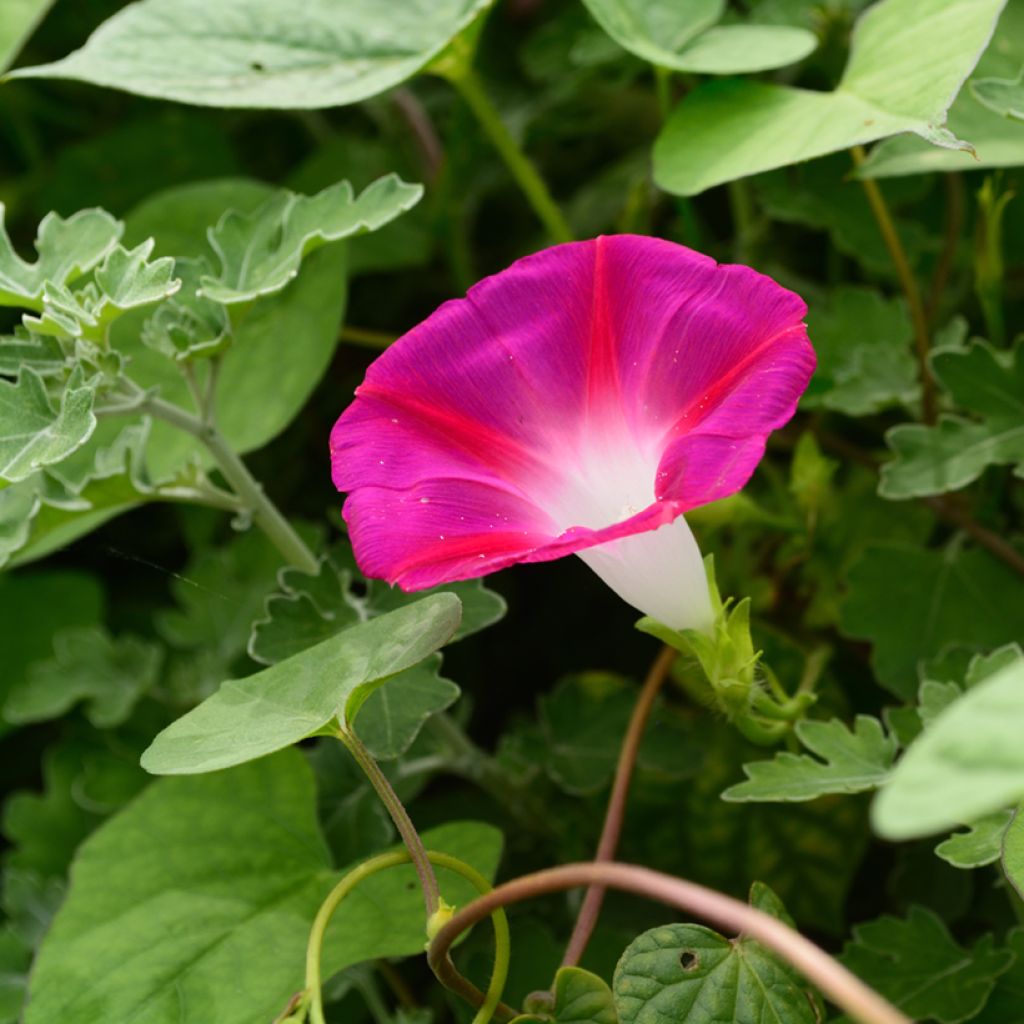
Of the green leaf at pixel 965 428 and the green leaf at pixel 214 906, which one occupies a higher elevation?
the green leaf at pixel 965 428

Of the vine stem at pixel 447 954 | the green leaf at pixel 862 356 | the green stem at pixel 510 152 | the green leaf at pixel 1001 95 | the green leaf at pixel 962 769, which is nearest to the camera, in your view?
the green leaf at pixel 962 769

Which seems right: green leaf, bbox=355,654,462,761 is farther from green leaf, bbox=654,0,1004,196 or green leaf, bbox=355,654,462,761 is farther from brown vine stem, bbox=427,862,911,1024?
green leaf, bbox=654,0,1004,196

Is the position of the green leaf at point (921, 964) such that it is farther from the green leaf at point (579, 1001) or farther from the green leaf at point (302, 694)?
the green leaf at point (302, 694)

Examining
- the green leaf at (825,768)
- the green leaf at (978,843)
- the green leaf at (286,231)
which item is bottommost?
the green leaf at (978,843)

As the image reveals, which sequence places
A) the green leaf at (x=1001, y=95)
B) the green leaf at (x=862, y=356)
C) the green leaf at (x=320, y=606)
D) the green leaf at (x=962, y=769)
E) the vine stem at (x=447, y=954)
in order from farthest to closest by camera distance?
the green leaf at (x=862, y=356)
the green leaf at (x=320, y=606)
the green leaf at (x=1001, y=95)
the vine stem at (x=447, y=954)
the green leaf at (x=962, y=769)

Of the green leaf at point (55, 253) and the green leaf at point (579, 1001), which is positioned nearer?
the green leaf at point (579, 1001)

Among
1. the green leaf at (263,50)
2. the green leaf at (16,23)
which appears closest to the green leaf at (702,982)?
the green leaf at (263,50)

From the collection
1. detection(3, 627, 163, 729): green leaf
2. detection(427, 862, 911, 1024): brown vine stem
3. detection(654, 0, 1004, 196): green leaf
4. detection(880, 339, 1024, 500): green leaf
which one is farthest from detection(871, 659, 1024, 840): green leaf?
detection(3, 627, 163, 729): green leaf
